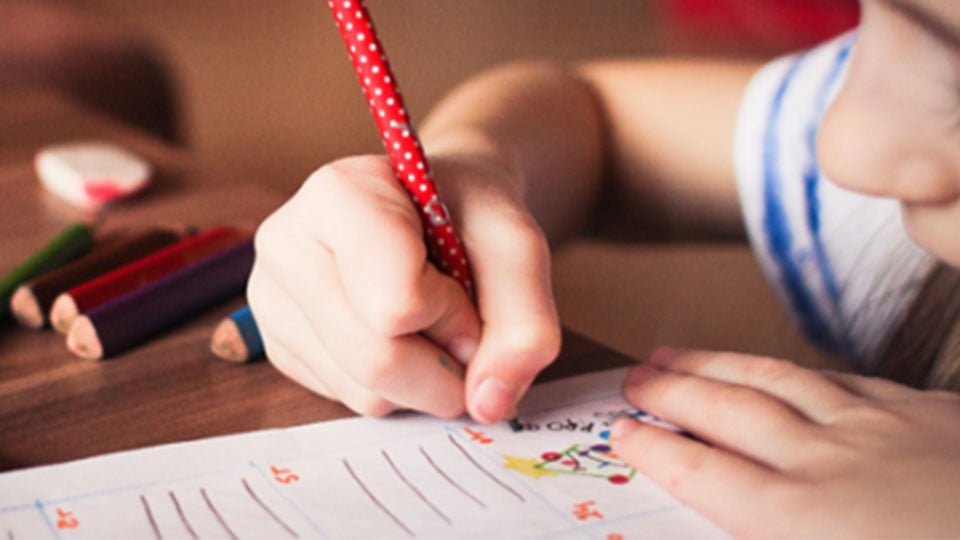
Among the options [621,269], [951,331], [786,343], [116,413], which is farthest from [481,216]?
[621,269]

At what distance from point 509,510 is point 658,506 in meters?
0.05

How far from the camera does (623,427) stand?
1.14 ft

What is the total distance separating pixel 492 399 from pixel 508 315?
3 centimetres

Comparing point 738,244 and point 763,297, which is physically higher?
point 738,244

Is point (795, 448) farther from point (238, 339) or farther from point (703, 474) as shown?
point (238, 339)

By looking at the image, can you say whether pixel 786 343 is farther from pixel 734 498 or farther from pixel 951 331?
pixel 734 498

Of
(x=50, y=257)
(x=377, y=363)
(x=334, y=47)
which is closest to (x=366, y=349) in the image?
(x=377, y=363)

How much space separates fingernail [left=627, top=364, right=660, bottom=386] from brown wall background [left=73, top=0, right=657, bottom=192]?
1.47 metres

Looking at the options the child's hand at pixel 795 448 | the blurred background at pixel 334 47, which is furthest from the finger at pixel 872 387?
the blurred background at pixel 334 47

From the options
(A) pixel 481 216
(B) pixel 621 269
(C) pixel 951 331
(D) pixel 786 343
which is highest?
(A) pixel 481 216

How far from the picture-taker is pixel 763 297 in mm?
1139

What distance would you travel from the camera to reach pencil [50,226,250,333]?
427 millimetres

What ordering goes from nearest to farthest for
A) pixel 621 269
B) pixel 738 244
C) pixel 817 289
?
pixel 817 289 < pixel 738 244 < pixel 621 269

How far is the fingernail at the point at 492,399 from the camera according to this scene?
333 millimetres
